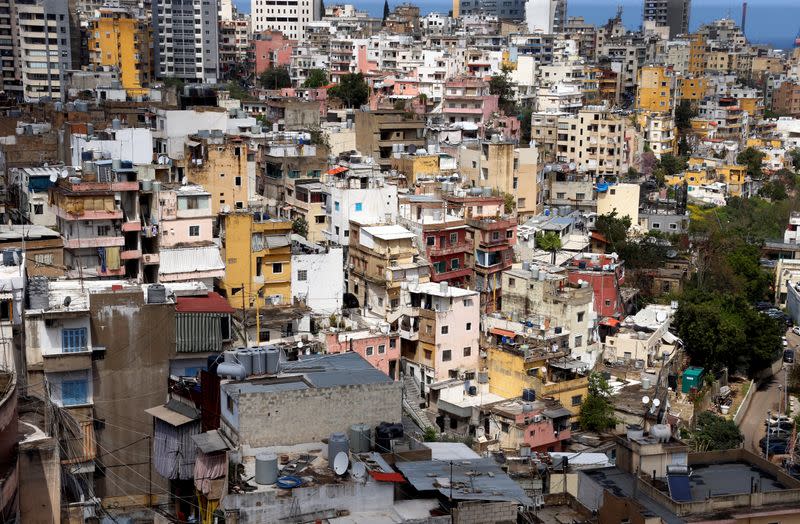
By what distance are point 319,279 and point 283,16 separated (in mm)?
57796

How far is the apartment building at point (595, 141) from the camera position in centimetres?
4472

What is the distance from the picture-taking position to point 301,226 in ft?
94.7

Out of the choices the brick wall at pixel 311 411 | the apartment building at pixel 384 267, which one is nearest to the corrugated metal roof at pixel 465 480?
the brick wall at pixel 311 411

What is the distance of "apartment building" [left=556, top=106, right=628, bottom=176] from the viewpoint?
1761 inches

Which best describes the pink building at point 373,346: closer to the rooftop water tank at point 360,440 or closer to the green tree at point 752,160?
the rooftop water tank at point 360,440

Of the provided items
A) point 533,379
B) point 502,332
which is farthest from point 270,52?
point 533,379

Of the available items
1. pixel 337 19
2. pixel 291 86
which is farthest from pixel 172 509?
pixel 337 19

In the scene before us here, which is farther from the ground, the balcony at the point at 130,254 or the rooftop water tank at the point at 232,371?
the rooftop water tank at the point at 232,371

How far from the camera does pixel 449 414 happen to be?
73.1 feet

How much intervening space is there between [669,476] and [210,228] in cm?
1255

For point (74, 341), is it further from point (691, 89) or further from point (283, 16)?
point (283, 16)

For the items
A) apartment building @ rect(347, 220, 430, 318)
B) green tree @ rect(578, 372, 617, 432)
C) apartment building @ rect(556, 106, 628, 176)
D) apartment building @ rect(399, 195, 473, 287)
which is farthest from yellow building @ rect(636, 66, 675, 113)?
green tree @ rect(578, 372, 617, 432)

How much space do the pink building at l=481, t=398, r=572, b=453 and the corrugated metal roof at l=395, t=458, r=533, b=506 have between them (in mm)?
7952

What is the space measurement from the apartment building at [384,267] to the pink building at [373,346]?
1867 millimetres
